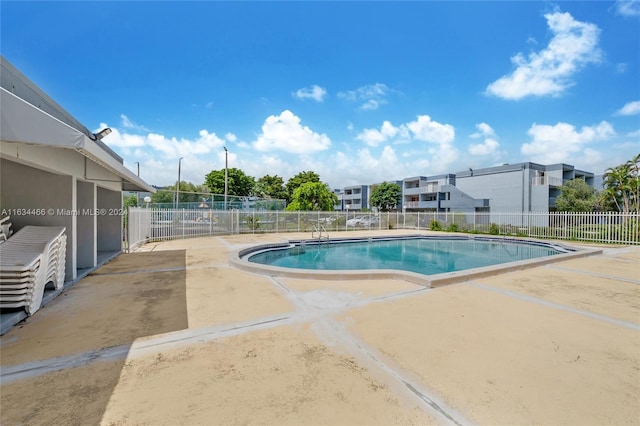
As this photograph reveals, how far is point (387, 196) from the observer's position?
44.7 m

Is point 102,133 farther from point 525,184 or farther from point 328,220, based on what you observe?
point 525,184

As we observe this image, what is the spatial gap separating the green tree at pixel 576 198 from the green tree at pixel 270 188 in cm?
2915

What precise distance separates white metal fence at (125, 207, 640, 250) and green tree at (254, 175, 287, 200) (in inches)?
649

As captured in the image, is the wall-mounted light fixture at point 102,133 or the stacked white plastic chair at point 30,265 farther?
the wall-mounted light fixture at point 102,133

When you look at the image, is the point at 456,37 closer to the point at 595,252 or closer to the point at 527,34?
the point at 527,34

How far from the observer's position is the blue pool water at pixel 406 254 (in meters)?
9.28

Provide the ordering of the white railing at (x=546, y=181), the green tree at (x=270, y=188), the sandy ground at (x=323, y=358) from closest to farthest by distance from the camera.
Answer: the sandy ground at (x=323, y=358) → the white railing at (x=546, y=181) → the green tree at (x=270, y=188)

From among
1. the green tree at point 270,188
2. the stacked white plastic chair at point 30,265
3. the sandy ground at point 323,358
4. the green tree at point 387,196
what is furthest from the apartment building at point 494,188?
the stacked white plastic chair at point 30,265

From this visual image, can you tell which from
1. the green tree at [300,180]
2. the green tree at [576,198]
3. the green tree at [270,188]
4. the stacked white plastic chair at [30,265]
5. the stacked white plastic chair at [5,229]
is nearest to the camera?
the stacked white plastic chair at [30,265]

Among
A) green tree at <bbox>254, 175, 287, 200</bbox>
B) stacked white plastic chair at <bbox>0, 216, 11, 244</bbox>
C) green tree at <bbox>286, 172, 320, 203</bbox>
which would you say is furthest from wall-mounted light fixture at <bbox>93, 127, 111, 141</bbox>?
green tree at <bbox>254, 175, 287, 200</bbox>

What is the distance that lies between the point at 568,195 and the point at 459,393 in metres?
33.1

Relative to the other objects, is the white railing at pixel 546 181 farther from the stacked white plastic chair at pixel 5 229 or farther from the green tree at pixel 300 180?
the stacked white plastic chair at pixel 5 229

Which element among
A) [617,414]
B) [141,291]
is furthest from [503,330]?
[141,291]

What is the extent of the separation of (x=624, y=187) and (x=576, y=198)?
11.4 feet
